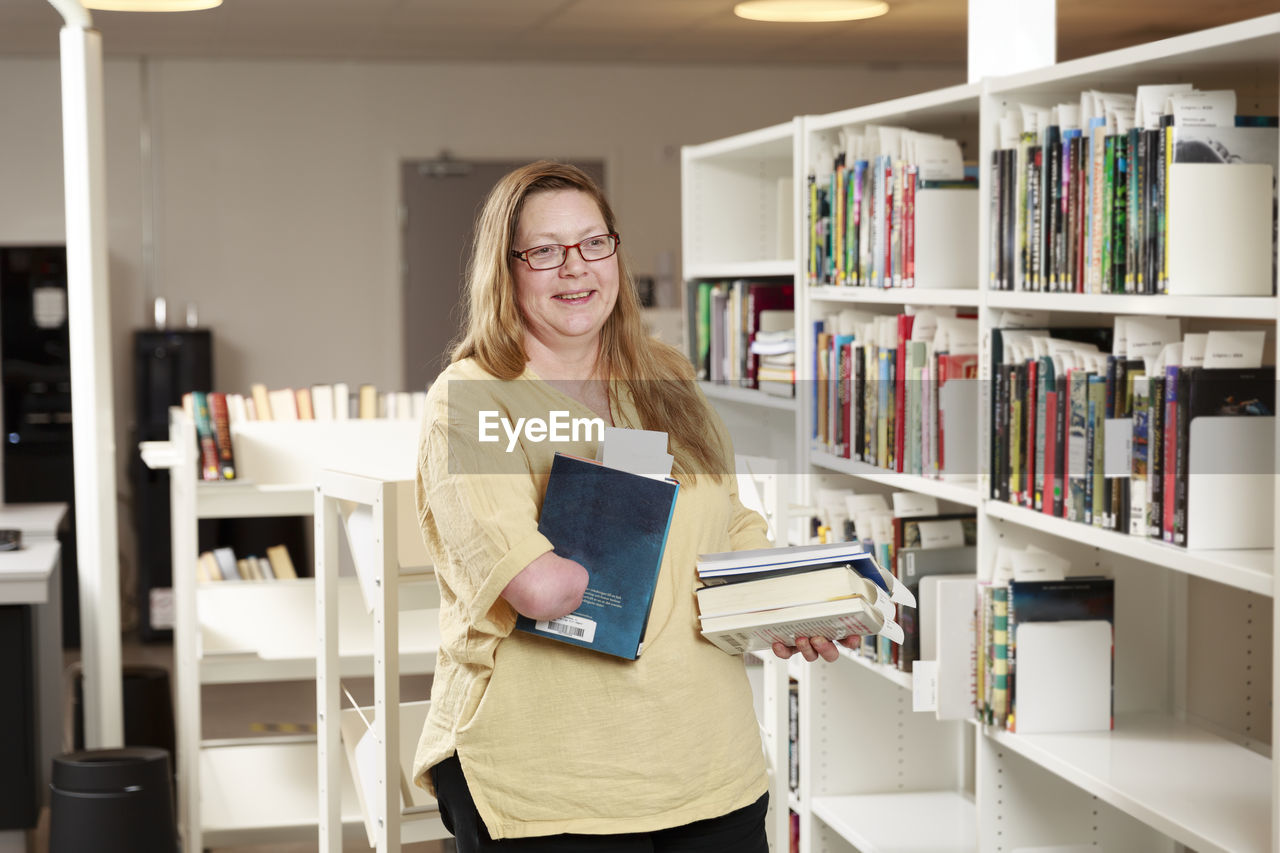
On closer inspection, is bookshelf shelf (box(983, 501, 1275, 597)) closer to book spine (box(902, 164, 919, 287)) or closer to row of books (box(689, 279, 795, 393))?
book spine (box(902, 164, 919, 287))

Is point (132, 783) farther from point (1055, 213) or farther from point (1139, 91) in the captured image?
point (1139, 91)

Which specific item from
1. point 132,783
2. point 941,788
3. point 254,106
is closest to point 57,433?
point 254,106

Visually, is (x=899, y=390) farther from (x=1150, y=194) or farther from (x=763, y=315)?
(x=1150, y=194)

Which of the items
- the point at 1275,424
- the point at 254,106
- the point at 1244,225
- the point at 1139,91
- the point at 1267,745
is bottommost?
the point at 1267,745

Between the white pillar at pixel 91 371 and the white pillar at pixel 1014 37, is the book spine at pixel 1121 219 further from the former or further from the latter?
the white pillar at pixel 91 371

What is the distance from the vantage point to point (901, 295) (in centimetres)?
295

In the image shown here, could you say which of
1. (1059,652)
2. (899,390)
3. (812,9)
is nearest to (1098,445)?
(1059,652)

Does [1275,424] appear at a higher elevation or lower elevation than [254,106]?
lower

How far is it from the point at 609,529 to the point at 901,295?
56.5 inches

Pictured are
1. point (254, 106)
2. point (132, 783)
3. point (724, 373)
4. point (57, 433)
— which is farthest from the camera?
point (254, 106)

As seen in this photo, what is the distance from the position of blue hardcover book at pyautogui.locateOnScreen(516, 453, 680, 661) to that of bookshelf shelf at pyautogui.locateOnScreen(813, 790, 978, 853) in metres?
1.56

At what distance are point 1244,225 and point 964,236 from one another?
917mm

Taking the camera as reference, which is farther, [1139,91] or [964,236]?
[964,236]

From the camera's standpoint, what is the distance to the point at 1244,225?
2.08 metres
